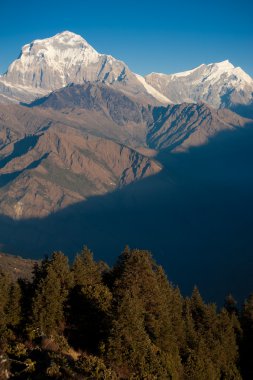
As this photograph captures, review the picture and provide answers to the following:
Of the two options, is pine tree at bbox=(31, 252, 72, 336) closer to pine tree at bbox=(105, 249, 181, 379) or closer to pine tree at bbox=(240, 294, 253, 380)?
pine tree at bbox=(105, 249, 181, 379)

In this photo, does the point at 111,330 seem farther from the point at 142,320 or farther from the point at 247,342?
the point at 247,342

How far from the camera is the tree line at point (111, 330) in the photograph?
49906 mm

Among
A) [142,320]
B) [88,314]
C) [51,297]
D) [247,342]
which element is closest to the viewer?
[142,320]

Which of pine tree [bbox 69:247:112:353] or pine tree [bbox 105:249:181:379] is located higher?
pine tree [bbox 105:249:181:379]

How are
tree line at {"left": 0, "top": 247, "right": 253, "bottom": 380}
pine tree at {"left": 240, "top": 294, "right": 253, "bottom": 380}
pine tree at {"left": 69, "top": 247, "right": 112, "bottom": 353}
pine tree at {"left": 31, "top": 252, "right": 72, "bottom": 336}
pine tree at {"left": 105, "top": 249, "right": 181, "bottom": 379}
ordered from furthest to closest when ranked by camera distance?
pine tree at {"left": 240, "top": 294, "right": 253, "bottom": 380} → pine tree at {"left": 31, "top": 252, "right": 72, "bottom": 336} → pine tree at {"left": 69, "top": 247, "right": 112, "bottom": 353} → pine tree at {"left": 105, "top": 249, "right": 181, "bottom": 379} → tree line at {"left": 0, "top": 247, "right": 253, "bottom": 380}

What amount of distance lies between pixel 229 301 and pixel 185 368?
49.9m

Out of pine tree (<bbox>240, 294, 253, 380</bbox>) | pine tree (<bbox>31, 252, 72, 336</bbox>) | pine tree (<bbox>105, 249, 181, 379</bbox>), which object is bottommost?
pine tree (<bbox>240, 294, 253, 380</bbox>)

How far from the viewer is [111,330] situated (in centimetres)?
5594

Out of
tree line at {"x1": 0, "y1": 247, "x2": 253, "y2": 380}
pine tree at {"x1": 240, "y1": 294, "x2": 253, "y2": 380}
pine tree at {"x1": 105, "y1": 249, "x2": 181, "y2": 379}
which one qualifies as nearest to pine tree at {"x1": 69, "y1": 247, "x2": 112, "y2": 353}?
tree line at {"x1": 0, "y1": 247, "x2": 253, "y2": 380}

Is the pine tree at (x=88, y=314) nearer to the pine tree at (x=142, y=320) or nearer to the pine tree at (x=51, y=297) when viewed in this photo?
the pine tree at (x=51, y=297)

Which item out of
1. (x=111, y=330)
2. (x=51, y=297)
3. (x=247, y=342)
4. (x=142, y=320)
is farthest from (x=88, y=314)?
(x=247, y=342)

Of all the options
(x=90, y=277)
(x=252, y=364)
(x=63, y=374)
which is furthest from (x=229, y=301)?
(x=63, y=374)

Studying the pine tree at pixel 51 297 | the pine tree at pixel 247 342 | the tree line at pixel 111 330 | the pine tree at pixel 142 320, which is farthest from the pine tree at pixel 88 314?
the pine tree at pixel 247 342

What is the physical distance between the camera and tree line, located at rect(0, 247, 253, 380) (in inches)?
1965
